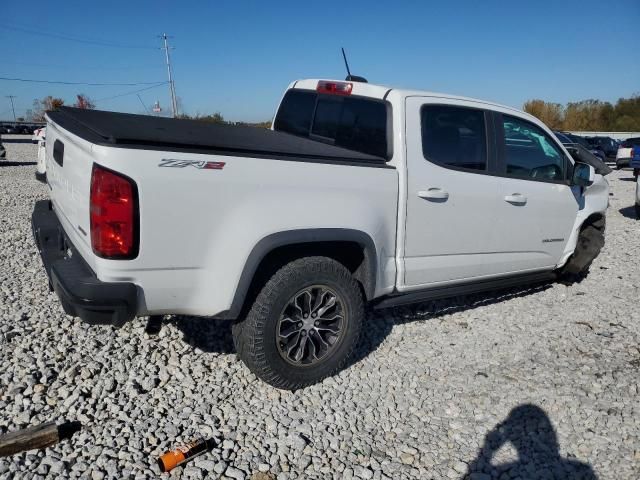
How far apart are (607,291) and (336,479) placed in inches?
165

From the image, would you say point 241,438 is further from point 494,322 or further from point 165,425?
point 494,322

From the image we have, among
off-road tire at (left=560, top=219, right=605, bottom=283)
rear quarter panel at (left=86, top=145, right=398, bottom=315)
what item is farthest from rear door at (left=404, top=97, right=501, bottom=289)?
off-road tire at (left=560, top=219, right=605, bottom=283)

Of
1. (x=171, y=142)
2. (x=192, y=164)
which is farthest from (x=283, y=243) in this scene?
(x=171, y=142)

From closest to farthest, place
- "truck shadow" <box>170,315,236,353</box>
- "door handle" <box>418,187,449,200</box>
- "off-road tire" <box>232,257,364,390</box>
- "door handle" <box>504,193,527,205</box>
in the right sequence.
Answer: "off-road tire" <box>232,257,364,390</box>, "door handle" <box>418,187,449,200</box>, "truck shadow" <box>170,315,236,353</box>, "door handle" <box>504,193,527,205</box>

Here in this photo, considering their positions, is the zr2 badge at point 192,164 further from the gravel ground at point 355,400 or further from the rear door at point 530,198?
the rear door at point 530,198

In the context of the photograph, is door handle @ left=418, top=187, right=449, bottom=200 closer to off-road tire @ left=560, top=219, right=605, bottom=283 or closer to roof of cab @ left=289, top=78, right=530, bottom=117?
roof of cab @ left=289, top=78, right=530, bottom=117

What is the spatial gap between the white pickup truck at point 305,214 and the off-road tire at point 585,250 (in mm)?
678

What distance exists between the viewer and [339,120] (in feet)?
12.7

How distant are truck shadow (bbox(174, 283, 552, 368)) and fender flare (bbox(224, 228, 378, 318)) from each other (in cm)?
97

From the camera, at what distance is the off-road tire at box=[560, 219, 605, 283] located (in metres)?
5.04

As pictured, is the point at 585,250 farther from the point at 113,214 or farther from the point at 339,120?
the point at 113,214

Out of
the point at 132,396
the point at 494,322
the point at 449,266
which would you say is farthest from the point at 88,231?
the point at 494,322

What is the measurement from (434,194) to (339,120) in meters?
1.03

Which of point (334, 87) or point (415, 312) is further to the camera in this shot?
point (415, 312)
